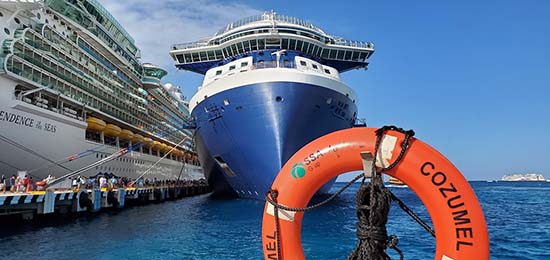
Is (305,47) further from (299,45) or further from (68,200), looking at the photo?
(68,200)

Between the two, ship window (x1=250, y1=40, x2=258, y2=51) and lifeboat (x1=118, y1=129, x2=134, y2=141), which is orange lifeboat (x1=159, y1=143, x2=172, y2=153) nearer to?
lifeboat (x1=118, y1=129, x2=134, y2=141)

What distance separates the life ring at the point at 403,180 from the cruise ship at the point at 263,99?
13739mm

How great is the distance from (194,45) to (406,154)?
25.5 metres

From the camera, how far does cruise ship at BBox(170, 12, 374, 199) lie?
18016 millimetres

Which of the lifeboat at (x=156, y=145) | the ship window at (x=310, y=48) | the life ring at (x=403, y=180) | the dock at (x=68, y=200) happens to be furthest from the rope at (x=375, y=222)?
the lifeboat at (x=156, y=145)

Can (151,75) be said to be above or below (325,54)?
above

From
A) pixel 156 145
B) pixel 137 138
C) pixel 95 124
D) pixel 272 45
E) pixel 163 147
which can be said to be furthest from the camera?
pixel 163 147

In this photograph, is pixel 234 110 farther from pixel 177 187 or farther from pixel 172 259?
pixel 177 187

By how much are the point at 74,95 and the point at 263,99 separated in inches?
636

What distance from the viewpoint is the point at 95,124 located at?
2903 centimetres

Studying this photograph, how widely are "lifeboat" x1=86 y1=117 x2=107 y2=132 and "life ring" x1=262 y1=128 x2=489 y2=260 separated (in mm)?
28116

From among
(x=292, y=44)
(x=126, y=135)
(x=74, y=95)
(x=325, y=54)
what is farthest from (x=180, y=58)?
(x=126, y=135)

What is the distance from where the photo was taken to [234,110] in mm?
19031

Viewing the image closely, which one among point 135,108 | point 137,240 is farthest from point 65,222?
point 135,108
